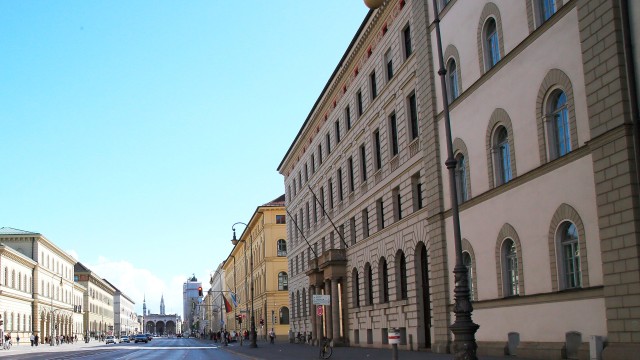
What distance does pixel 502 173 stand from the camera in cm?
2538

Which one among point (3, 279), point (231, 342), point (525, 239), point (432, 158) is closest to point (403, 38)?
point (432, 158)

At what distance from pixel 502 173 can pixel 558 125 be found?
4.03m

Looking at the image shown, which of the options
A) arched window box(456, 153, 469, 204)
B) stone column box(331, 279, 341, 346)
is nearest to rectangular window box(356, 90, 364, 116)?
stone column box(331, 279, 341, 346)

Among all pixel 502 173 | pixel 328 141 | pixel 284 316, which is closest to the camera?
pixel 502 173

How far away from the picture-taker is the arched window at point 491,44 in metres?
25.7

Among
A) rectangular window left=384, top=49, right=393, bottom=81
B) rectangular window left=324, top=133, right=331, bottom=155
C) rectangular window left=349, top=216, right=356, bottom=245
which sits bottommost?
rectangular window left=349, top=216, right=356, bottom=245

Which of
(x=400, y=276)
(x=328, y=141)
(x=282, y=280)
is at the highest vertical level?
(x=328, y=141)

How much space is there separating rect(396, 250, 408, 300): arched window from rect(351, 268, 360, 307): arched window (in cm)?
798

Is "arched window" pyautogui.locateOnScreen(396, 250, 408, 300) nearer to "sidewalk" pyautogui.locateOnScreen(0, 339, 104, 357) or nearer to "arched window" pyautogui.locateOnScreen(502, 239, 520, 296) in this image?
"arched window" pyautogui.locateOnScreen(502, 239, 520, 296)

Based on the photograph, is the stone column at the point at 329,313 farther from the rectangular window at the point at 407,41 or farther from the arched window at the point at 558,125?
the arched window at the point at 558,125

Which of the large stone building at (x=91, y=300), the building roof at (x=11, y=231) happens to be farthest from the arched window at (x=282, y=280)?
the large stone building at (x=91, y=300)

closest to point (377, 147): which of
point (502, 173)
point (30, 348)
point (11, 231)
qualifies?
point (502, 173)

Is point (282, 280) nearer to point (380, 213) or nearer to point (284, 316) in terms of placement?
point (284, 316)

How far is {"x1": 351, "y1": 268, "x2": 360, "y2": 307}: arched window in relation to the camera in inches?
1784
